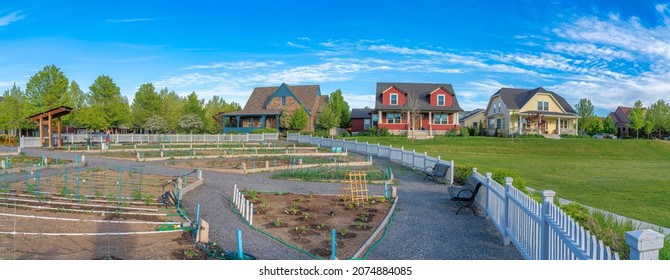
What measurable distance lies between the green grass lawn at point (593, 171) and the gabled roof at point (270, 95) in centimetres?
1853

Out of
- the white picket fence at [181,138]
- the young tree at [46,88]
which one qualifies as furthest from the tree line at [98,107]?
the white picket fence at [181,138]

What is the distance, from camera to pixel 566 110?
50.6 m

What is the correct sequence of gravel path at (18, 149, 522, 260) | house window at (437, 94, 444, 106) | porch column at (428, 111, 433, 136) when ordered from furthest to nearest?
house window at (437, 94, 444, 106), porch column at (428, 111, 433, 136), gravel path at (18, 149, 522, 260)

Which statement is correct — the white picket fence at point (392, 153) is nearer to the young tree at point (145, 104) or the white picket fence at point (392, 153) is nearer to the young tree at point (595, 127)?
the young tree at point (145, 104)

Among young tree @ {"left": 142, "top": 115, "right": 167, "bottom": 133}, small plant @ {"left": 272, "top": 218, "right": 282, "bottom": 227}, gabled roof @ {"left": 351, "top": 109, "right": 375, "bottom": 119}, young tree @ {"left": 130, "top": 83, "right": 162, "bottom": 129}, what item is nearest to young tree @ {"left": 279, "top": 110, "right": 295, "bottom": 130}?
gabled roof @ {"left": 351, "top": 109, "right": 375, "bottom": 119}

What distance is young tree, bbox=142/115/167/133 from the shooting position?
5497 cm

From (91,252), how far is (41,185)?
8.57m

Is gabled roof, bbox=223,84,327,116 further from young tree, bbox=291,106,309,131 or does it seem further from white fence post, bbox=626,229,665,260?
white fence post, bbox=626,229,665,260

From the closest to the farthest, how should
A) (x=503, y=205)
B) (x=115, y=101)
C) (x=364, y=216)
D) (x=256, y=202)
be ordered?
(x=503, y=205) → (x=364, y=216) → (x=256, y=202) → (x=115, y=101)

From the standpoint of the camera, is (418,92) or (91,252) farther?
(418,92)

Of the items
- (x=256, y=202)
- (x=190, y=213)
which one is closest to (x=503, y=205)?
(x=256, y=202)

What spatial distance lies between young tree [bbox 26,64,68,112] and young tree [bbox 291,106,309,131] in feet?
85.0

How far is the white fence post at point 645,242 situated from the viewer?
3.14m

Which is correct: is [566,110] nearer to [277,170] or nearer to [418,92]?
[418,92]
